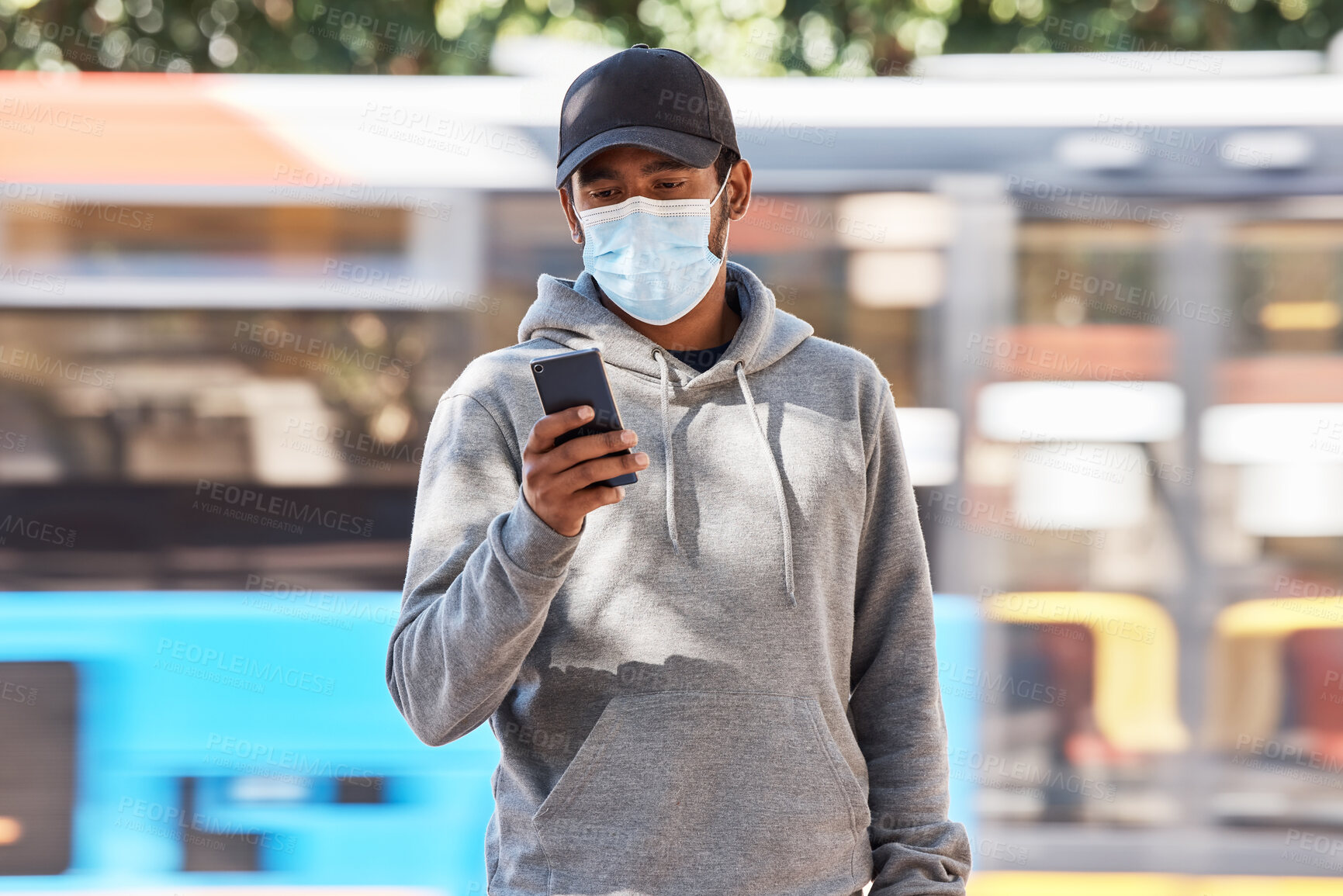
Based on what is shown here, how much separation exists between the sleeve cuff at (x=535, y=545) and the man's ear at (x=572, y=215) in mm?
577

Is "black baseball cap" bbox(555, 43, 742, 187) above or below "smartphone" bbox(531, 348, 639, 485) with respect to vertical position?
above

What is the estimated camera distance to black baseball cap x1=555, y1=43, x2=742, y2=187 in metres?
1.64

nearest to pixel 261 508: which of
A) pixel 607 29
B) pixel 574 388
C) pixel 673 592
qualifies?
pixel 673 592

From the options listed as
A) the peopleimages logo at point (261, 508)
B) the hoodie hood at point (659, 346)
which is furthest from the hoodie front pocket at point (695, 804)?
the peopleimages logo at point (261, 508)

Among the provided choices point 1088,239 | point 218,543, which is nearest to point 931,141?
point 1088,239

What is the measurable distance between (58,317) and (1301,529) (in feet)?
13.4

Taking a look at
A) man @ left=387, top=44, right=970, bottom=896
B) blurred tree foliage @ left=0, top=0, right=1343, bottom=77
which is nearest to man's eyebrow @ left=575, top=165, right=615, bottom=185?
man @ left=387, top=44, right=970, bottom=896

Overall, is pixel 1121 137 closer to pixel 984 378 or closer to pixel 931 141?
pixel 931 141

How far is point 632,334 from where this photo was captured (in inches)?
70.2

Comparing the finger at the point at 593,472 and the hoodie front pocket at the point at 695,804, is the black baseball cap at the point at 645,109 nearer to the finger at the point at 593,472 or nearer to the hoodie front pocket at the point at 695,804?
the finger at the point at 593,472

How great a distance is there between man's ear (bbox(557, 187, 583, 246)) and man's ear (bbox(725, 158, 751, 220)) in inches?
9.1

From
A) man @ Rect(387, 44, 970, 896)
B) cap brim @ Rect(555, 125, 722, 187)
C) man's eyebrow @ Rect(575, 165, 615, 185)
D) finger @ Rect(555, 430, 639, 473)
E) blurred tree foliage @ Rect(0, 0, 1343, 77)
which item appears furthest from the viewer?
blurred tree foliage @ Rect(0, 0, 1343, 77)

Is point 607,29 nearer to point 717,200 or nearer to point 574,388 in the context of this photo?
point 717,200

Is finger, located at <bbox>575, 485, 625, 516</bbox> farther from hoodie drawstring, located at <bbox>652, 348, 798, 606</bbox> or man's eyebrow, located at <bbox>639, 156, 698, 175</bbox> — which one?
man's eyebrow, located at <bbox>639, 156, 698, 175</bbox>
